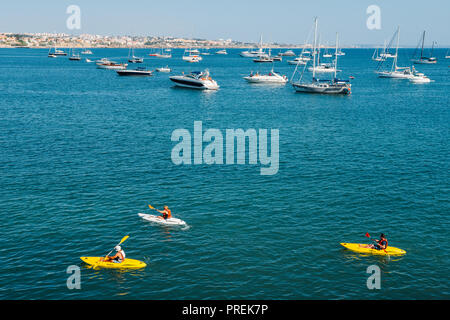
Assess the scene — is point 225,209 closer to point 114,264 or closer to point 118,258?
point 118,258

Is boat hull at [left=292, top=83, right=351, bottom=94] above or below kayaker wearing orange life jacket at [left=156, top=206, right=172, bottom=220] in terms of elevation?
above

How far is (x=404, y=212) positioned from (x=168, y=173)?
29.0 m

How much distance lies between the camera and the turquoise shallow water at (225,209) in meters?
31.6

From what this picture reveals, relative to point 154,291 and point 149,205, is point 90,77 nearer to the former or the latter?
point 149,205

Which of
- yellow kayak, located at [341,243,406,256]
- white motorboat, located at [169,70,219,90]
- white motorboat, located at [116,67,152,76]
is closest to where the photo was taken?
yellow kayak, located at [341,243,406,256]

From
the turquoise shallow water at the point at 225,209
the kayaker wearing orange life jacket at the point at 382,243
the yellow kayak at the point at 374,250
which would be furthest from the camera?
the yellow kayak at the point at 374,250

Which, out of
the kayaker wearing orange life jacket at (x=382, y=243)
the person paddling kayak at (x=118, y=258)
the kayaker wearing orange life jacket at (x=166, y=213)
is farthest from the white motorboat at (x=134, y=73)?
the kayaker wearing orange life jacket at (x=382, y=243)

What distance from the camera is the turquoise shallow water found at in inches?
1245

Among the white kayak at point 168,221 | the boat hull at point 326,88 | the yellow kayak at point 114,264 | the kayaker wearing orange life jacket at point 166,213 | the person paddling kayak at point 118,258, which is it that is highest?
the boat hull at point 326,88

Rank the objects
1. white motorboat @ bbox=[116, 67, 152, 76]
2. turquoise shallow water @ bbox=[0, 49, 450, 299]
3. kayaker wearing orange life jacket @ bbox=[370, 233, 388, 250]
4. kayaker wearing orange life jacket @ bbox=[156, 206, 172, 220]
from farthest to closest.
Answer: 1. white motorboat @ bbox=[116, 67, 152, 76]
2. kayaker wearing orange life jacket @ bbox=[156, 206, 172, 220]
3. kayaker wearing orange life jacket @ bbox=[370, 233, 388, 250]
4. turquoise shallow water @ bbox=[0, 49, 450, 299]

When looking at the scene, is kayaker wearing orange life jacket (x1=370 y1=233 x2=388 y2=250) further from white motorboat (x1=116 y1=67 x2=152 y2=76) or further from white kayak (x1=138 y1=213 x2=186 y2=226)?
white motorboat (x1=116 y1=67 x2=152 y2=76)

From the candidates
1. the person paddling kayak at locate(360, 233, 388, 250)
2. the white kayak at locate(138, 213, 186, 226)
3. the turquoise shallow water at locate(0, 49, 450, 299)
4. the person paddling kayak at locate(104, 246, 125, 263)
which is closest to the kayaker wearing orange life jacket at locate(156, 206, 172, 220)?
the white kayak at locate(138, 213, 186, 226)

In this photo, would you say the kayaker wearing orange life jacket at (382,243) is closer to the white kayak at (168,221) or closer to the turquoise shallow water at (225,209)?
the turquoise shallow water at (225,209)

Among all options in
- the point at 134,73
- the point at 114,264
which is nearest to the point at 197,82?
the point at 134,73
